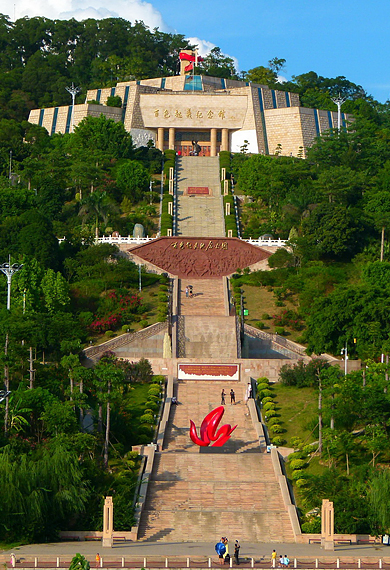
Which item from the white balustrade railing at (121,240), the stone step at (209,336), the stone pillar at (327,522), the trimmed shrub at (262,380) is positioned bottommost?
the stone pillar at (327,522)

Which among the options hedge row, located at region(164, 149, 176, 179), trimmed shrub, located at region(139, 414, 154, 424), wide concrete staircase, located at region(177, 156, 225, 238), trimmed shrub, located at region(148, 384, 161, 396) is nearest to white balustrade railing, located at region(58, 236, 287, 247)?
wide concrete staircase, located at region(177, 156, 225, 238)

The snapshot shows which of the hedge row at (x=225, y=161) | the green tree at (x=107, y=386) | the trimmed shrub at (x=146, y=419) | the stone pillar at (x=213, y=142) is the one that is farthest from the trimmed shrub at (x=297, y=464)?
the stone pillar at (x=213, y=142)

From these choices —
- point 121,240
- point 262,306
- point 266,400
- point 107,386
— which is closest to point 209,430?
point 107,386

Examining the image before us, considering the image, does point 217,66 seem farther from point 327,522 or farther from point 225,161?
point 327,522

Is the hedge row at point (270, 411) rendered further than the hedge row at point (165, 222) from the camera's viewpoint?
No

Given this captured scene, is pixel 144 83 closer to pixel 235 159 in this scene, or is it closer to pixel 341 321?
pixel 235 159

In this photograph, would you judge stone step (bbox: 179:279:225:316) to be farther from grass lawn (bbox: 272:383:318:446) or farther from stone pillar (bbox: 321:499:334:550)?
stone pillar (bbox: 321:499:334:550)

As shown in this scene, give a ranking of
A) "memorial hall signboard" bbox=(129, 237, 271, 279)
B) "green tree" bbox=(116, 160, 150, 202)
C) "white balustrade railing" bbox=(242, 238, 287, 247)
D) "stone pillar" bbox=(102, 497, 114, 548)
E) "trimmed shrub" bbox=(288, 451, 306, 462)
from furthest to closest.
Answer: "green tree" bbox=(116, 160, 150, 202) → "white balustrade railing" bbox=(242, 238, 287, 247) → "memorial hall signboard" bbox=(129, 237, 271, 279) → "trimmed shrub" bbox=(288, 451, 306, 462) → "stone pillar" bbox=(102, 497, 114, 548)

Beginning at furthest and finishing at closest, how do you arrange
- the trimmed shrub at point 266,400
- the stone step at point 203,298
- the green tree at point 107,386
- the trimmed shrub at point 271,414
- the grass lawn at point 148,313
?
1. the stone step at point 203,298
2. the grass lawn at point 148,313
3. the trimmed shrub at point 266,400
4. the trimmed shrub at point 271,414
5. the green tree at point 107,386

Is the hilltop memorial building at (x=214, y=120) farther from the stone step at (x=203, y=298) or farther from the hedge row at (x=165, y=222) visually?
the stone step at (x=203, y=298)
